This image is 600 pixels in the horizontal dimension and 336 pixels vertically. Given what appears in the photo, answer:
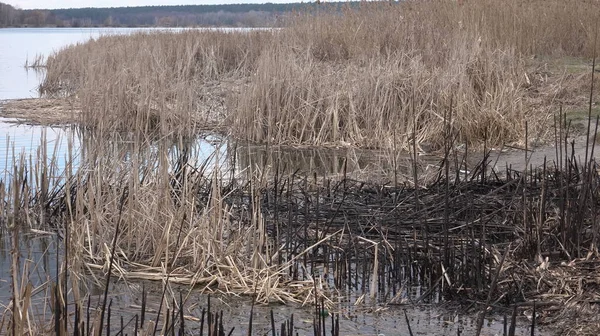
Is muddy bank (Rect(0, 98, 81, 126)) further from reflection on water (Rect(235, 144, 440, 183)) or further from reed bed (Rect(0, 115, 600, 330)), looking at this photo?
reed bed (Rect(0, 115, 600, 330))

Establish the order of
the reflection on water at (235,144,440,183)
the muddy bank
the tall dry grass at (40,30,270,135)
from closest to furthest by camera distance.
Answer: the reflection on water at (235,144,440,183), the tall dry grass at (40,30,270,135), the muddy bank

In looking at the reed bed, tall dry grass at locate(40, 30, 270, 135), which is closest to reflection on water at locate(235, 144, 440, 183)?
tall dry grass at locate(40, 30, 270, 135)

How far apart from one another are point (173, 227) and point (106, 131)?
3841 millimetres

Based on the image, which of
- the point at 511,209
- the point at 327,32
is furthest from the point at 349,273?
the point at 327,32

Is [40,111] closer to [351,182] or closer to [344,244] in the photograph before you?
[351,182]

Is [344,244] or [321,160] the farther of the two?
[321,160]

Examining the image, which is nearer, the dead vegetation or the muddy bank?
the dead vegetation

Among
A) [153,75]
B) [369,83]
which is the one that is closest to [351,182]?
[369,83]

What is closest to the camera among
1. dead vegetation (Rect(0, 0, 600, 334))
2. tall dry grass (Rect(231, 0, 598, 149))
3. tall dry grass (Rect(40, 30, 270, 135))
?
dead vegetation (Rect(0, 0, 600, 334))

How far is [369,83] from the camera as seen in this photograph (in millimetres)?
9750

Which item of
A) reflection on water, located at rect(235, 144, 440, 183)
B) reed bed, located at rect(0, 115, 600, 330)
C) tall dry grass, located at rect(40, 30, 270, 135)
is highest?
tall dry grass, located at rect(40, 30, 270, 135)

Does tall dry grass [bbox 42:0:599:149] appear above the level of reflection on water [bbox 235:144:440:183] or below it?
above

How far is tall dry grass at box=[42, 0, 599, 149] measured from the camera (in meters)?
9.27

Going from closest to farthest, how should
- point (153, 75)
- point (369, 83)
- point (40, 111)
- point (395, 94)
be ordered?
point (395, 94)
point (369, 83)
point (153, 75)
point (40, 111)
